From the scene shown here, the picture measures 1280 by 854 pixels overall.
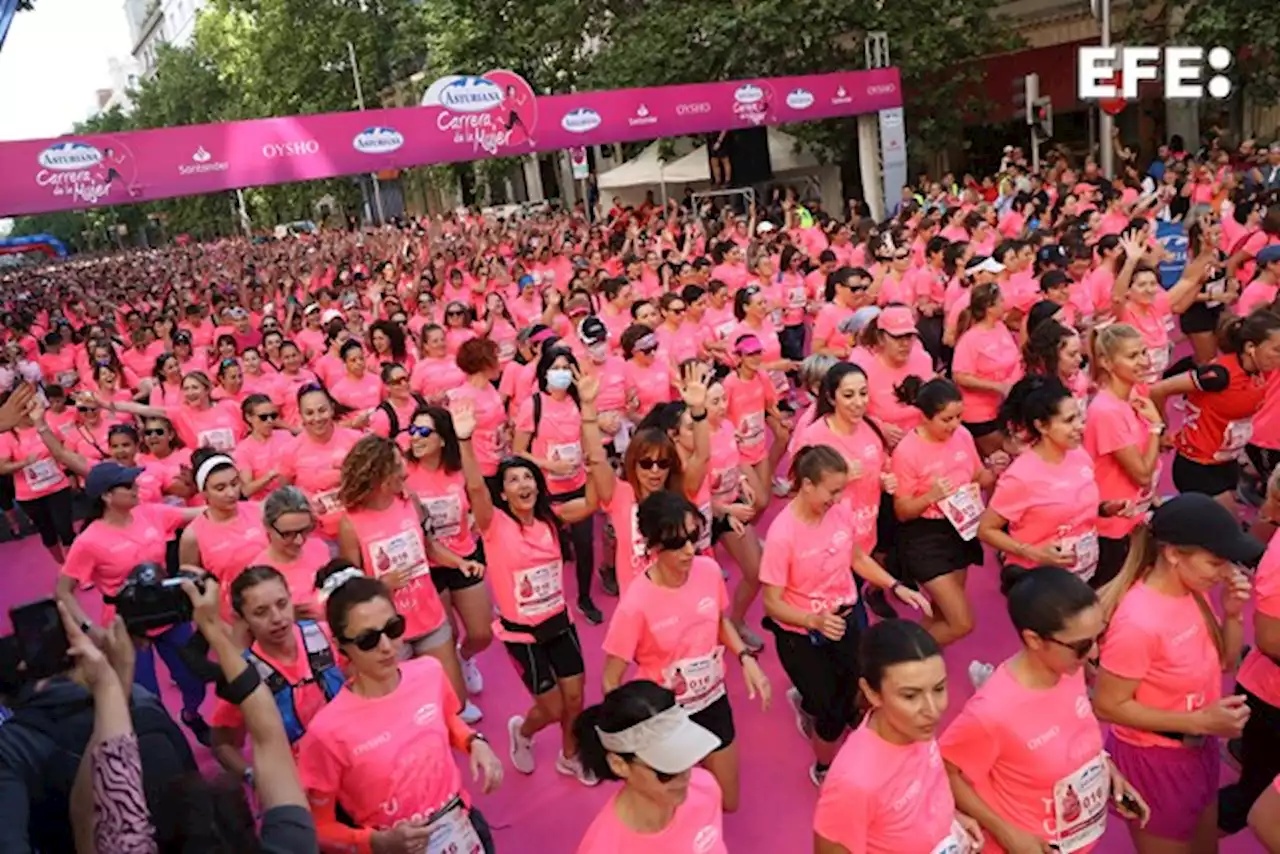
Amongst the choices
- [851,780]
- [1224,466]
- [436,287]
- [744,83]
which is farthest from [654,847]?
[744,83]

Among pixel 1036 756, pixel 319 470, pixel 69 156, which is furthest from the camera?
pixel 69 156

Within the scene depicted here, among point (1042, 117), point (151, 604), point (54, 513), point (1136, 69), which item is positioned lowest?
point (54, 513)

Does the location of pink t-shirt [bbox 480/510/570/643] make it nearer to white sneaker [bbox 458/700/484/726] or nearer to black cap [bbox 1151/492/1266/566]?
white sneaker [bbox 458/700/484/726]

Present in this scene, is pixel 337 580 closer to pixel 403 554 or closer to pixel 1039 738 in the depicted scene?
pixel 403 554

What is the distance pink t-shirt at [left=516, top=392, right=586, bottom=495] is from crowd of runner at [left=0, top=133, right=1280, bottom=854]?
2 cm

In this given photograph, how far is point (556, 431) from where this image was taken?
18.9 feet

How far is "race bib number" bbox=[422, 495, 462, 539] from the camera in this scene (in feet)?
16.0

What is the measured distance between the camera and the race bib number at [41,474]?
7.17 meters

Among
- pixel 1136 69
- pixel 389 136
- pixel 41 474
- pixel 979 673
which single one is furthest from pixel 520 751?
pixel 1136 69

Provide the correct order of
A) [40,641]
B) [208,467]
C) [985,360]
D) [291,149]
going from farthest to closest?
1. [291,149]
2. [985,360]
3. [208,467]
4. [40,641]

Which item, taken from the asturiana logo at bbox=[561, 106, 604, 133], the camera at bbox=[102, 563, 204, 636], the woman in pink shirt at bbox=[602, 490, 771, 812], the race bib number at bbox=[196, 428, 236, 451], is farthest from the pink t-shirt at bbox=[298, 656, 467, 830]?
the asturiana logo at bbox=[561, 106, 604, 133]

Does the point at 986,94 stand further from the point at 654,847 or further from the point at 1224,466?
the point at 654,847

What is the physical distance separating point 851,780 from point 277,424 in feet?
16.5

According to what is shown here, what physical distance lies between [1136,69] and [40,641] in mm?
17547
